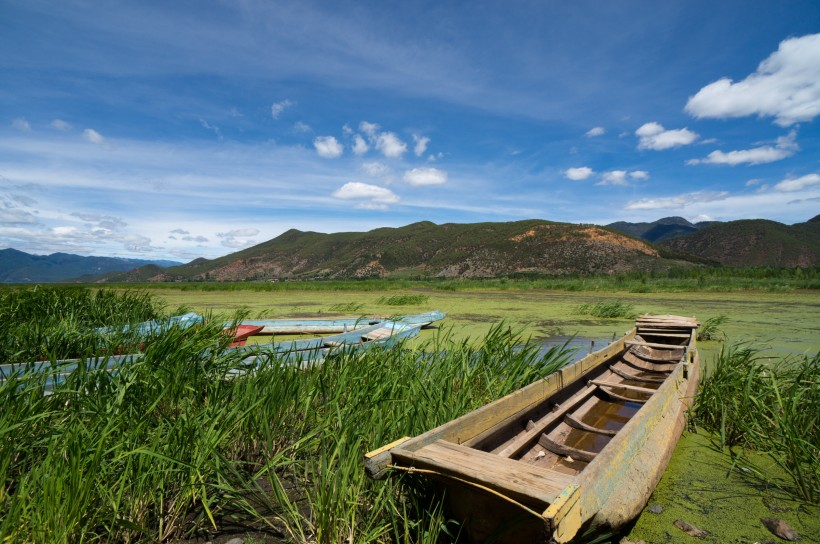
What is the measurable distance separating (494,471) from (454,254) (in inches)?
2627

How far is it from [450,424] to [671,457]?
7.19 ft

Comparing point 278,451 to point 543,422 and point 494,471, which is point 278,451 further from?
point 543,422

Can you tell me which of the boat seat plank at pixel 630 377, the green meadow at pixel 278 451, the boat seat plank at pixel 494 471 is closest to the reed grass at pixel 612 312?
the boat seat plank at pixel 630 377

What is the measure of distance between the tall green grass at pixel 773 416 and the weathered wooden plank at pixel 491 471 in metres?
2.02

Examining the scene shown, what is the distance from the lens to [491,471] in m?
1.68

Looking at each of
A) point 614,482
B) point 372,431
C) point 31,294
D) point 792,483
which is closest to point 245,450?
point 372,431

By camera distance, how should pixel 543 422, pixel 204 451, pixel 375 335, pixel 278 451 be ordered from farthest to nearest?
pixel 375 335
pixel 543 422
pixel 278 451
pixel 204 451

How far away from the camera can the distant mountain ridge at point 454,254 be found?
52.7 meters

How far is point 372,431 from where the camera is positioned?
263 centimetres

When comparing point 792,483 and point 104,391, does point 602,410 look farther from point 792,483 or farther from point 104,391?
point 104,391

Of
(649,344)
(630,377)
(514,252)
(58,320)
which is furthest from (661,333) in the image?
(514,252)

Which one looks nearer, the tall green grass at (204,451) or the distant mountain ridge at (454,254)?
the tall green grass at (204,451)

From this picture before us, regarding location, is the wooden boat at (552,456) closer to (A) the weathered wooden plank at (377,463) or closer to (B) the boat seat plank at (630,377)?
(A) the weathered wooden plank at (377,463)

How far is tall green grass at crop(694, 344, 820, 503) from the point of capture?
2.64 meters
